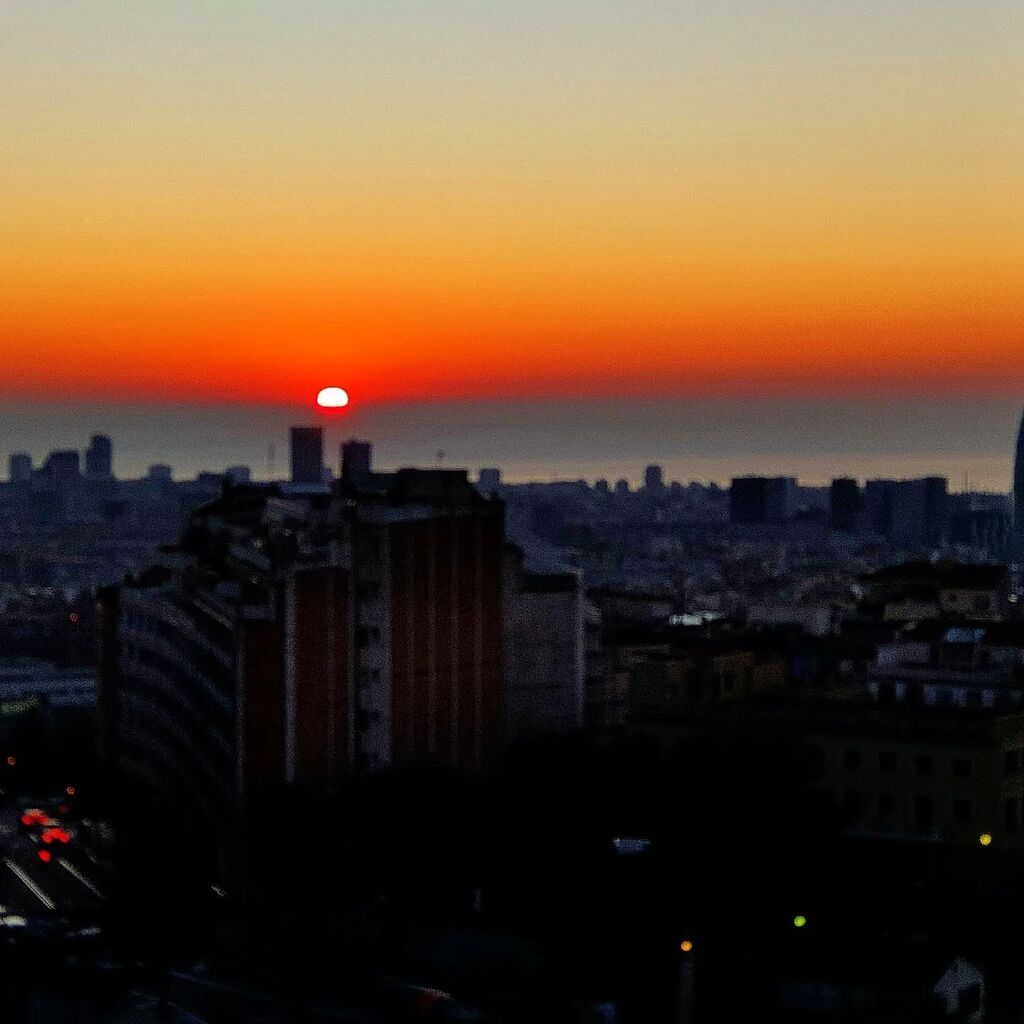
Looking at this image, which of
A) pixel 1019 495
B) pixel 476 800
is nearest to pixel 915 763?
pixel 476 800

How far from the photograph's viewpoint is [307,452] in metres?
80.6

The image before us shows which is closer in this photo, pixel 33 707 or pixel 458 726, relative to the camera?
pixel 458 726

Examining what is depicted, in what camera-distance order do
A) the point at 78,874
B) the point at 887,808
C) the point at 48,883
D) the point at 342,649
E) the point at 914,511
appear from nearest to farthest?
the point at 887,808 → the point at 48,883 → the point at 342,649 → the point at 78,874 → the point at 914,511

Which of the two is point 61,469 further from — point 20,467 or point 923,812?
point 923,812

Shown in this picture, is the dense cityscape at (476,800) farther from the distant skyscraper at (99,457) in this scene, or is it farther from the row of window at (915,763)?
the distant skyscraper at (99,457)

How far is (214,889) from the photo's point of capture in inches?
1003

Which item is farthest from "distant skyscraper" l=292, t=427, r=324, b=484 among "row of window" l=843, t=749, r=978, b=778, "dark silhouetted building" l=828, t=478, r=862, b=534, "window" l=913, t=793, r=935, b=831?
"dark silhouetted building" l=828, t=478, r=862, b=534

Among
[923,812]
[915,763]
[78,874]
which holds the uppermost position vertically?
[915,763]

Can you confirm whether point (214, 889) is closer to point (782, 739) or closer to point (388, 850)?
point (388, 850)

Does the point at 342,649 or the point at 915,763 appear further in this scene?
the point at 342,649

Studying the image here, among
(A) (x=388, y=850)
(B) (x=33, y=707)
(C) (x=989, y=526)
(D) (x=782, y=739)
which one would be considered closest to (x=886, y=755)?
(D) (x=782, y=739)

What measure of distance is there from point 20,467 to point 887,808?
6482 inches

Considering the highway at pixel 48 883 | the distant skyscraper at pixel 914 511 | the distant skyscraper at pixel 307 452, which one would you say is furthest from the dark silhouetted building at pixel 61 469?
the highway at pixel 48 883

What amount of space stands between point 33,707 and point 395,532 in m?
19.7
